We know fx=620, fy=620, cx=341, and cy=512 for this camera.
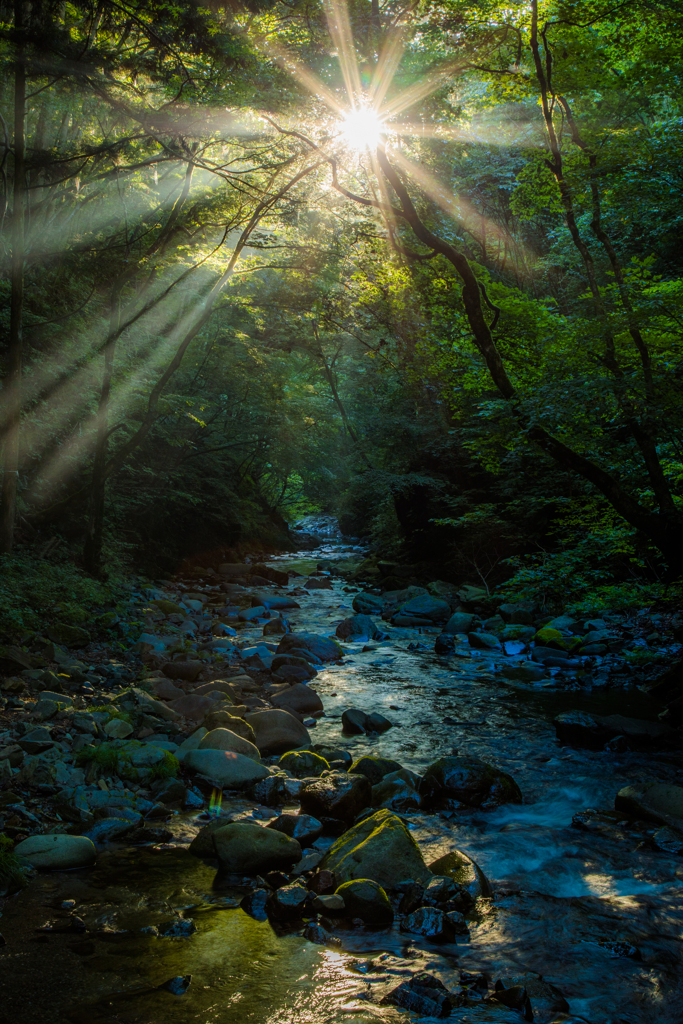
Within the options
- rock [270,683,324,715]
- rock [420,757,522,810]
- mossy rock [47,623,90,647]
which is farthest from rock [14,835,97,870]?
mossy rock [47,623,90,647]

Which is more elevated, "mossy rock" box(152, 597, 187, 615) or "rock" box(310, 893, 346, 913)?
"mossy rock" box(152, 597, 187, 615)

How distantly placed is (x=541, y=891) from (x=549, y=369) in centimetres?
637

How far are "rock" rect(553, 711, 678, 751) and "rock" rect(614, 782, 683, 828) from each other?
1317mm

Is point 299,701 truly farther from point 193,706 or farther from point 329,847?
point 329,847

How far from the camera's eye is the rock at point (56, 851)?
356 centimetres

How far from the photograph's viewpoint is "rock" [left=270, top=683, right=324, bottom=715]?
7.14 metres

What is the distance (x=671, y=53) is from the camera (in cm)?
807

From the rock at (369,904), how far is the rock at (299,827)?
79 cm

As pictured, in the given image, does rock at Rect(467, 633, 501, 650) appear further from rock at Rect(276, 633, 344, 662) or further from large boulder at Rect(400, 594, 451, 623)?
rock at Rect(276, 633, 344, 662)

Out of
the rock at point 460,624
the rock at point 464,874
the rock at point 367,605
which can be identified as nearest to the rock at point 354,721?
the rock at point 464,874

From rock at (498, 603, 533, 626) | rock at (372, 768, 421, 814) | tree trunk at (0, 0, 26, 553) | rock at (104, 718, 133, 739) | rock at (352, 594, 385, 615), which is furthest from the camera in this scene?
rock at (352, 594, 385, 615)

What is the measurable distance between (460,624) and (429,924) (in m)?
8.71

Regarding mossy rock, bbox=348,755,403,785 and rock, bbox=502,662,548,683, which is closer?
mossy rock, bbox=348,755,403,785

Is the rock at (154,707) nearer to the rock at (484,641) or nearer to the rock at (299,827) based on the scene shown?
the rock at (299,827)
